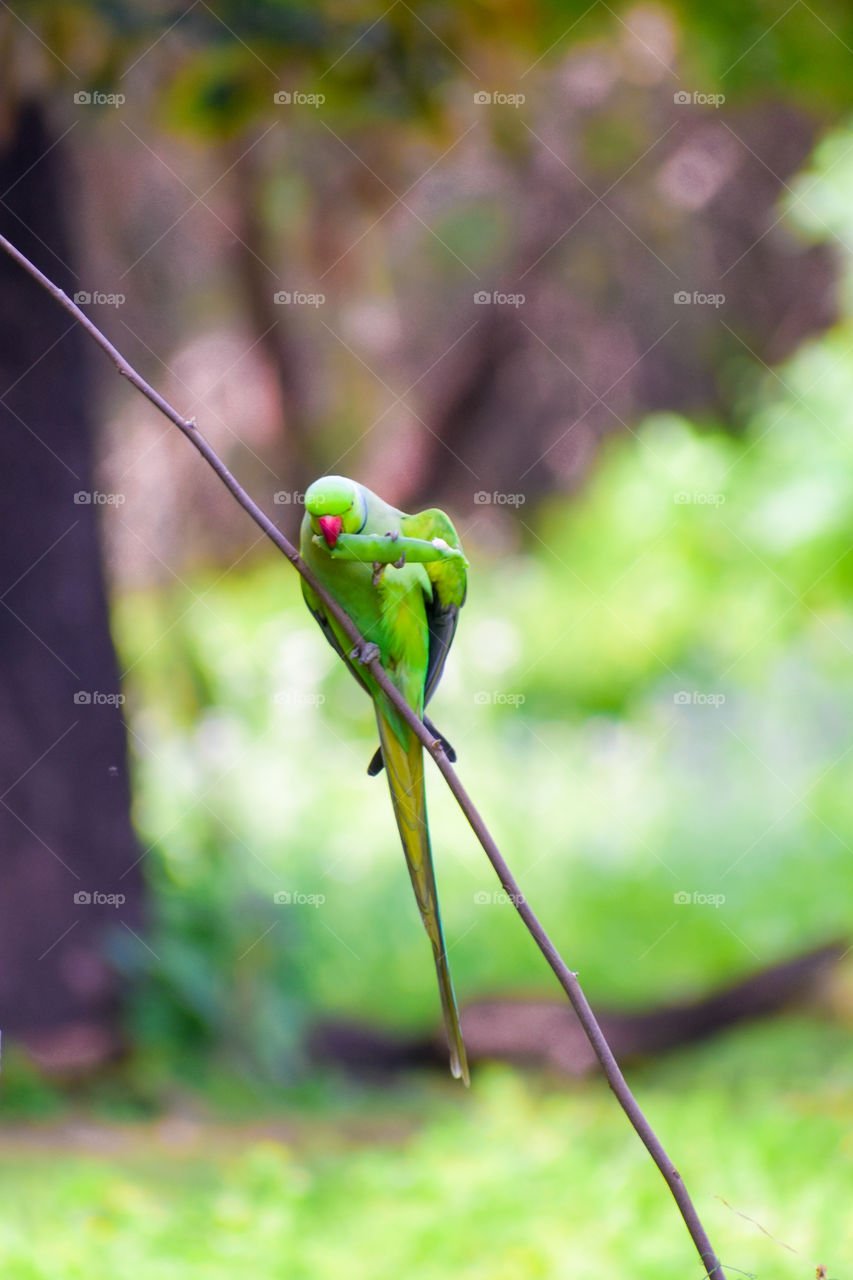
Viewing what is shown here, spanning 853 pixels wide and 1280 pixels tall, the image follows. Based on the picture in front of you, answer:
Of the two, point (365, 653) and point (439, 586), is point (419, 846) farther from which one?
→ point (439, 586)

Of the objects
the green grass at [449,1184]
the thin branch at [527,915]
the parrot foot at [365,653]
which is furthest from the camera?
the green grass at [449,1184]

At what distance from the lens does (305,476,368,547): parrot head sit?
0.80m

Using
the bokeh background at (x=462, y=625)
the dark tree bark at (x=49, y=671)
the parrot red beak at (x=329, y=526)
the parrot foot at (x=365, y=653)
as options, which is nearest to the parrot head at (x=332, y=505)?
the parrot red beak at (x=329, y=526)

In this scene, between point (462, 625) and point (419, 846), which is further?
point (462, 625)

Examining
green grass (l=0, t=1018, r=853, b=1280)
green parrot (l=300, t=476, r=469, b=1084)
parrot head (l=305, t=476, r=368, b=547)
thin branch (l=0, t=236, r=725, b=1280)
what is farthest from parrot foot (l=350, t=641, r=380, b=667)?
green grass (l=0, t=1018, r=853, b=1280)

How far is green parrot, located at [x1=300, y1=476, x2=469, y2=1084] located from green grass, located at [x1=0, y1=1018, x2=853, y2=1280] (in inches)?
43.1

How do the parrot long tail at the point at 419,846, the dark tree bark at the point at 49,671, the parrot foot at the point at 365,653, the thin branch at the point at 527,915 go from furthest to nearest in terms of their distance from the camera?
the dark tree bark at the point at 49,671, the parrot foot at the point at 365,653, the parrot long tail at the point at 419,846, the thin branch at the point at 527,915

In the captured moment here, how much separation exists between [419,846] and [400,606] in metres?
0.27

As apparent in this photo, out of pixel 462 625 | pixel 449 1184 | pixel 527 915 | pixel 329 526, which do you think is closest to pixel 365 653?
pixel 329 526

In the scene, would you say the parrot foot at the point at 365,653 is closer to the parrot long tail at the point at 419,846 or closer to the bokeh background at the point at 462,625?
the parrot long tail at the point at 419,846

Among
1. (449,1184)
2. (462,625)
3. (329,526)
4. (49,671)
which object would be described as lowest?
(449,1184)

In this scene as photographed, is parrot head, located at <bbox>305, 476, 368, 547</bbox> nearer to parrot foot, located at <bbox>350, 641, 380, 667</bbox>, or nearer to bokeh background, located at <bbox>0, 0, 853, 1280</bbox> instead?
parrot foot, located at <bbox>350, 641, 380, 667</bbox>

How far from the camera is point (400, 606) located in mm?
1062

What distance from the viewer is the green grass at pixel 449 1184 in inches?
71.5
